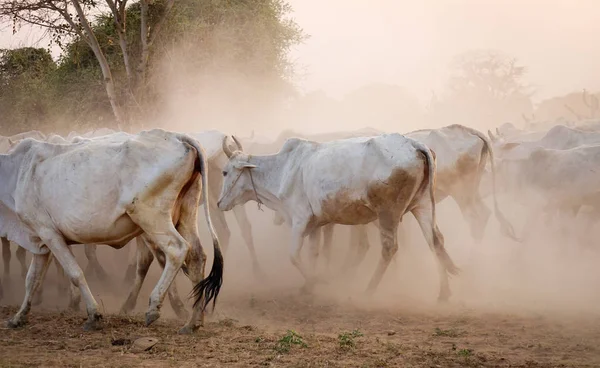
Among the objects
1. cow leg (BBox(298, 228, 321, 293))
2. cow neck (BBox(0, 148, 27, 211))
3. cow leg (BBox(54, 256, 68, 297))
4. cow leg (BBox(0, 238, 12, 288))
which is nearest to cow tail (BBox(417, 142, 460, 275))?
cow leg (BBox(298, 228, 321, 293))

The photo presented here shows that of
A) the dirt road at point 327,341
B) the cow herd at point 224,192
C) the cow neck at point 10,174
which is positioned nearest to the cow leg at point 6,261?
the cow herd at point 224,192

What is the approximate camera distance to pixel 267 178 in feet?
36.9

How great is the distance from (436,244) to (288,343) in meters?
3.66

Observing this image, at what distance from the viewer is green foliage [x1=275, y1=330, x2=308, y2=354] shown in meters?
6.30

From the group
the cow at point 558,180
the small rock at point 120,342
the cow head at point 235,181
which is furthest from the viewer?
the cow at point 558,180

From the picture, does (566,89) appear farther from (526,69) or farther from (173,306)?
(173,306)

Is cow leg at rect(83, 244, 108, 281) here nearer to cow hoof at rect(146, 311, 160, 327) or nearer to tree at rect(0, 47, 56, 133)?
cow hoof at rect(146, 311, 160, 327)

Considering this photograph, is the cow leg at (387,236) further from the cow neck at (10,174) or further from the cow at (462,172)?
the cow neck at (10,174)

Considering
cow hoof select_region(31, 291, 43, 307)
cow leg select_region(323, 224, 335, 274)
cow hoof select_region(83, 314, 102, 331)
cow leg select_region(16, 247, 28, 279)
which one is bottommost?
cow hoof select_region(31, 291, 43, 307)

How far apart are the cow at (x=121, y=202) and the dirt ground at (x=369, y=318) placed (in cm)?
47

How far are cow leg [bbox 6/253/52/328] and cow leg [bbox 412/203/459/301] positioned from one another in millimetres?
4511

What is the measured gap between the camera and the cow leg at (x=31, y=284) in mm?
7926

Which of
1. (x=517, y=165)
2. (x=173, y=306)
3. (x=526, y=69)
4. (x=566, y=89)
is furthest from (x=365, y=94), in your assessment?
(x=173, y=306)

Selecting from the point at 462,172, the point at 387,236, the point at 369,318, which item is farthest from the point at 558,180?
the point at 369,318
